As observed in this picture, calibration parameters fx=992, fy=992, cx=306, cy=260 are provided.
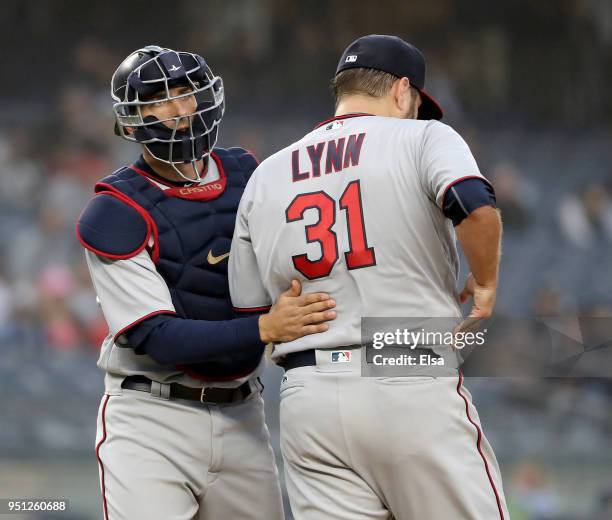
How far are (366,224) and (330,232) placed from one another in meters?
0.09

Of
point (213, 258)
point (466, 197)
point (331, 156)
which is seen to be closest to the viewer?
point (466, 197)

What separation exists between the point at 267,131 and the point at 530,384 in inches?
142

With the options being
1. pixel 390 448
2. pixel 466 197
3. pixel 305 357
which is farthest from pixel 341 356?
pixel 466 197

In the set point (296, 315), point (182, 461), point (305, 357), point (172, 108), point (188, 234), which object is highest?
point (172, 108)

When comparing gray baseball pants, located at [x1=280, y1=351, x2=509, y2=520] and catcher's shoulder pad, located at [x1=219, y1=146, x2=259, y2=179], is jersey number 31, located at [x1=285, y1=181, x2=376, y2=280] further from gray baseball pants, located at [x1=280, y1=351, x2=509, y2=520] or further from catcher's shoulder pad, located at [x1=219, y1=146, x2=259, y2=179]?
catcher's shoulder pad, located at [x1=219, y1=146, x2=259, y2=179]

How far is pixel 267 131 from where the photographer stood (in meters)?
9.67

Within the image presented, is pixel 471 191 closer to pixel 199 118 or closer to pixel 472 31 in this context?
pixel 199 118

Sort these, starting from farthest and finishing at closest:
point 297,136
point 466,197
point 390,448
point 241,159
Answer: point 297,136 < point 241,159 < point 390,448 < point 466,197

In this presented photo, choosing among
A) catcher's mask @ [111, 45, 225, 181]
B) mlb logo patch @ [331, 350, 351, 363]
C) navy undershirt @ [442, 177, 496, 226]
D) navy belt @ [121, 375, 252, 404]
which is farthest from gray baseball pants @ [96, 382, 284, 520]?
navy undershirt @ [442, 177, 496, 226]

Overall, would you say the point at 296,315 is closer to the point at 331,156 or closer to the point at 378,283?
the point at 378,283

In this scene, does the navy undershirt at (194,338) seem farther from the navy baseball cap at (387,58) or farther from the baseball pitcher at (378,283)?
the navy baseball cap at (387,58)

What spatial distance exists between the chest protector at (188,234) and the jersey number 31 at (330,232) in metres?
0.32

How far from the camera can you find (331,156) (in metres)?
2.37

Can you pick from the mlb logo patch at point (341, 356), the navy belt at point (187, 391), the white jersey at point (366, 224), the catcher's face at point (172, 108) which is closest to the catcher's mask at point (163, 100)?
the catcher's face at point (172, 108)
